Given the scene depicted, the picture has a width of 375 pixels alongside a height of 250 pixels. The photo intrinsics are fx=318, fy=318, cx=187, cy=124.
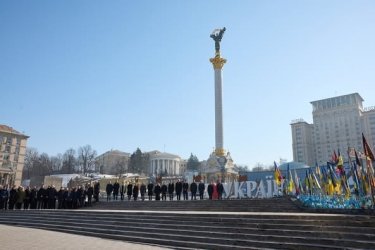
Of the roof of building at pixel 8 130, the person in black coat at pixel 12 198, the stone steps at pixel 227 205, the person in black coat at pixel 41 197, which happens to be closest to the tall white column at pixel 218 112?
the stone steps at pixel 227 205

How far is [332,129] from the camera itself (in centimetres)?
9450

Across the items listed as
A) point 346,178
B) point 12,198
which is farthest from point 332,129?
point 12,198

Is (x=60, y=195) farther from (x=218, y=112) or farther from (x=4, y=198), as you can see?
(x=218, y=112)

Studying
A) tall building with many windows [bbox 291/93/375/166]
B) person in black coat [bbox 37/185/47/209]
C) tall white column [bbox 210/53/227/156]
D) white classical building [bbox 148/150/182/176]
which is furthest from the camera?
white classical building [bbox 148/150/182/176]

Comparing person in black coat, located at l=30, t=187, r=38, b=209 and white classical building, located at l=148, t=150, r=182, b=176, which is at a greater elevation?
white classical building, located at l=148, t=150, r=182, b=176

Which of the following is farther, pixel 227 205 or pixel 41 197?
pixel 41 197

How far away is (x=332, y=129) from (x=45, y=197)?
296 feet

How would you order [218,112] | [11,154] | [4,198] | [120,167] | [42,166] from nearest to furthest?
[4,198] → [218,112] → [11,154] → [42,166] → [120,167]

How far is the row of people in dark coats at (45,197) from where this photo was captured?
2049cm

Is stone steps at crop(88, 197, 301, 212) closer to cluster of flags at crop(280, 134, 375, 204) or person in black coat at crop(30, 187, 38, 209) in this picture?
cluster of flags at crop(280, 134, 375, 204)

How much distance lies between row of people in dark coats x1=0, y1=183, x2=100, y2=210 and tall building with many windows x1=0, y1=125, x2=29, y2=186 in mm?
51425

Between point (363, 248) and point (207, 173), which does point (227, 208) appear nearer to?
point (363, 248)

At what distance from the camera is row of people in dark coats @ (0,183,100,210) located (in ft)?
67.2

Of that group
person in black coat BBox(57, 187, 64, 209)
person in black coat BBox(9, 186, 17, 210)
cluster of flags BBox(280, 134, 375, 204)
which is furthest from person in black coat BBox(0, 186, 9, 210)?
cluster of flags BBox(280, 134, 375, 204)
